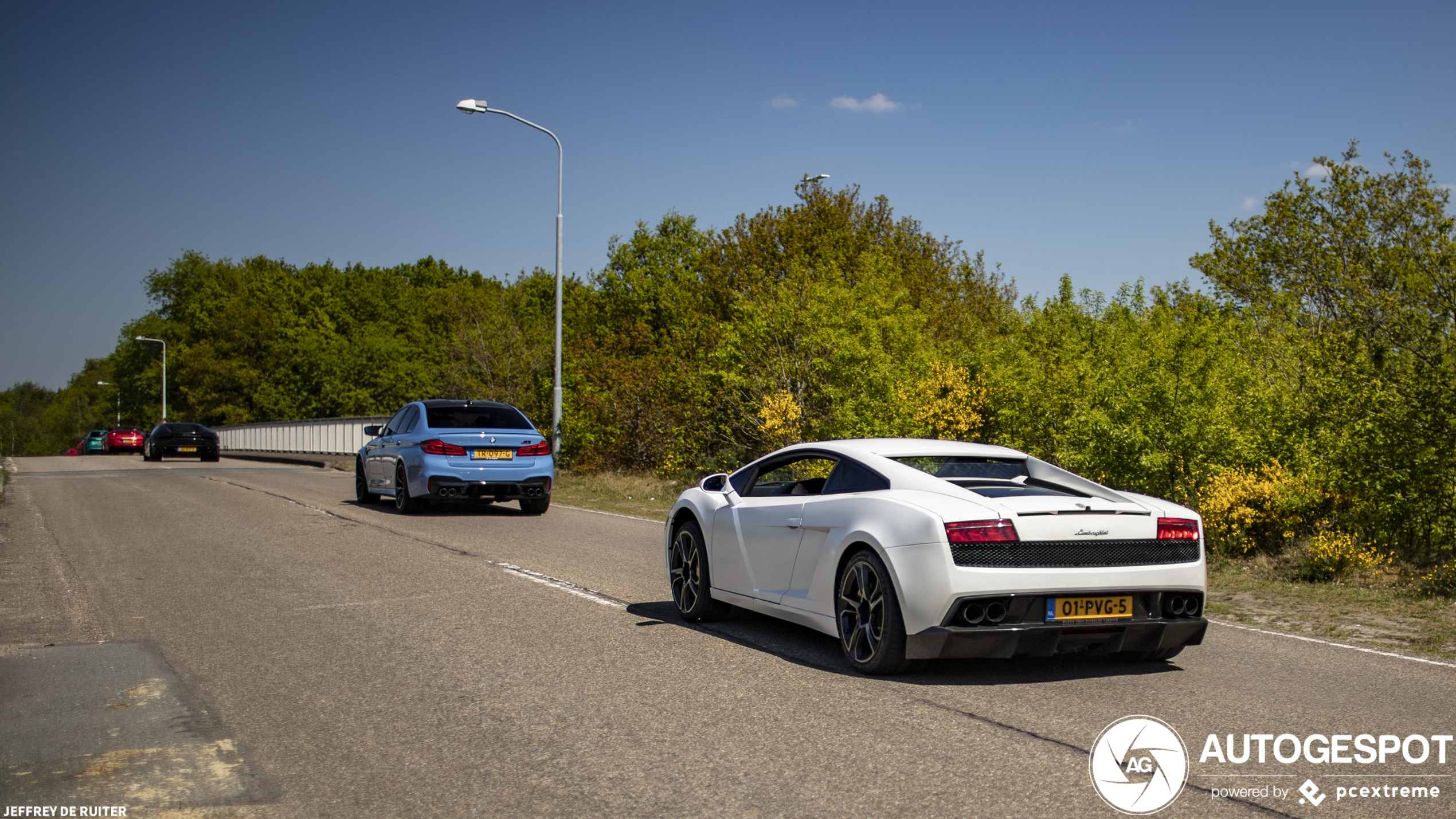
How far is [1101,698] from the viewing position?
216 inches

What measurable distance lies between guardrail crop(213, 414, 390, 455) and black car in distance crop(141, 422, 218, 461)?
17.2 ft

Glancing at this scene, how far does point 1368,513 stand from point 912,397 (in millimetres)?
7272

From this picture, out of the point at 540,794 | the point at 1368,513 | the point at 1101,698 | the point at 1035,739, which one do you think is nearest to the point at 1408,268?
the point at 1368,513

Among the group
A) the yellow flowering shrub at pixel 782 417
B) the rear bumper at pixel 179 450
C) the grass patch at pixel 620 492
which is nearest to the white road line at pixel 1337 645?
the grass patch at pixel 620 492

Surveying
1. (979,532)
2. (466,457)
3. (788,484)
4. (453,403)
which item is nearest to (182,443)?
(453,403)

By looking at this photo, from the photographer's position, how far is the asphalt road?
13.3 ft

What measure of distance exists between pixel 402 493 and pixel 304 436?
38.3 metres

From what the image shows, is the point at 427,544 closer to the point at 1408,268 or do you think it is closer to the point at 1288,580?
the point at 1288,580

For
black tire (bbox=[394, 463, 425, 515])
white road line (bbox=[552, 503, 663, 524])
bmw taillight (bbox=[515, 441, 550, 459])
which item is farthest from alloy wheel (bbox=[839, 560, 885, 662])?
black tire (bbox=[394, 463, 425, 515])

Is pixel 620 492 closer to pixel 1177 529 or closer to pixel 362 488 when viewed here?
pixel 362 488

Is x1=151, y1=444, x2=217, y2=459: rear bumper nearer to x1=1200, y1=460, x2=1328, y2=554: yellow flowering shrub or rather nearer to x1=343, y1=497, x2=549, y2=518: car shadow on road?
x1=343, y1=497, x2=549, y2=518: car shadow on road

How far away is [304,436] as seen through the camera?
170ft

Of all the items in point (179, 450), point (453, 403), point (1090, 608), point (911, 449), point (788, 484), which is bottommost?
point (179, 450)

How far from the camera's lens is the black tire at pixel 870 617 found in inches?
226
